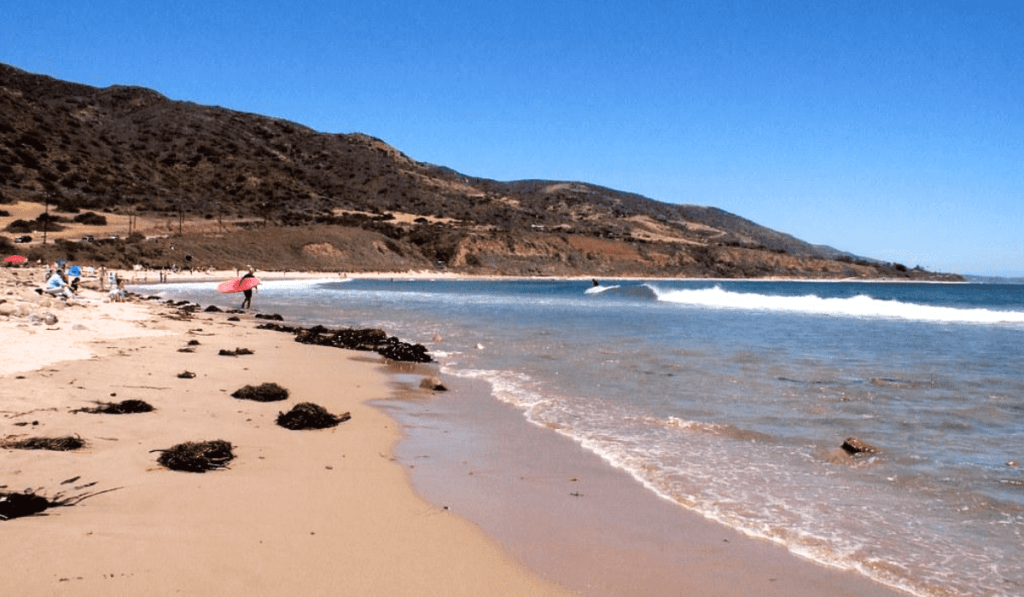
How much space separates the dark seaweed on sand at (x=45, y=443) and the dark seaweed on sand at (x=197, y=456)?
0.66 m

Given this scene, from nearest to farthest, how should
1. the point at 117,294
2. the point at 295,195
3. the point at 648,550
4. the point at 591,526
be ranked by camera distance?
the point at 648,550, the point at 591,526, the point at 117,294, the point at 295,195

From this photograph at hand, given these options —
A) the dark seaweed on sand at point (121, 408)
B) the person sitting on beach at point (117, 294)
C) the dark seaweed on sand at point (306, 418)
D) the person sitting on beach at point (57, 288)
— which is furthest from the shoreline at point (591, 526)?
the person sitting on beach at point (117, 294)

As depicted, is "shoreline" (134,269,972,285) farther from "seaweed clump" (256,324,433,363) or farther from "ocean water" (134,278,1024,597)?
"ocean water" (134,278,1024,597)

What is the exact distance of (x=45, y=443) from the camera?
5.54 m

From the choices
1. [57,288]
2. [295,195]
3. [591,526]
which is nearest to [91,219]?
[295,195]

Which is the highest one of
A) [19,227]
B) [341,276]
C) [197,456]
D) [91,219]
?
[91,219]

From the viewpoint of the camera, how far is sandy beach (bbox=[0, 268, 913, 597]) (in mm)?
3676

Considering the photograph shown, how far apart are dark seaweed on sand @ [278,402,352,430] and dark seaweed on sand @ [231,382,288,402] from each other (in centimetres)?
111

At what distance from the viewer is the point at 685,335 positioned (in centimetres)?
2011

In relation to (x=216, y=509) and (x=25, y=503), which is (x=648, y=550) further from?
(x=25, y=503)

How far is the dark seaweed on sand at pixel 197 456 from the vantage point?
5.44m

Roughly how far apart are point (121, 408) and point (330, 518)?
12.6ft

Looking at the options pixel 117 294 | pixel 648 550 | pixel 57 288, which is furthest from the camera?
pixel 117 294

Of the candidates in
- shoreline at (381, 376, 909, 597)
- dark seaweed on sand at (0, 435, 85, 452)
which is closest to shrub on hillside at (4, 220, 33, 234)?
dark seaweed on sand at (0, 435, 85, 452)
